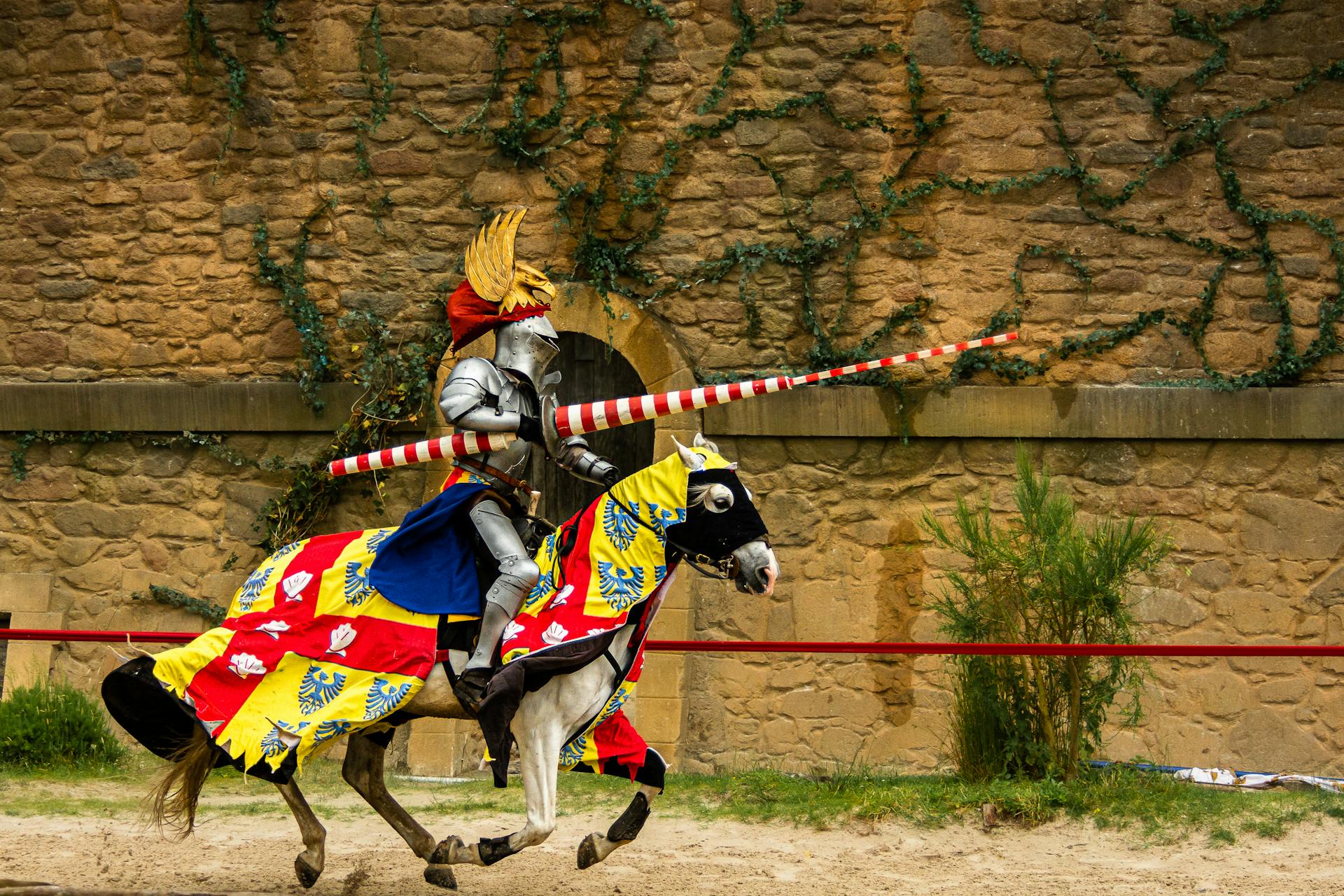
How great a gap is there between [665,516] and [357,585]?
1094 millimetres

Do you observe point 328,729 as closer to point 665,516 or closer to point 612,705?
point 612,705

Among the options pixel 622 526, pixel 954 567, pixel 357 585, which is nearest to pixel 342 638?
pixel 357 585

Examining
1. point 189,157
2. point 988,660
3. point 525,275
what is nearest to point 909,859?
point 988,660

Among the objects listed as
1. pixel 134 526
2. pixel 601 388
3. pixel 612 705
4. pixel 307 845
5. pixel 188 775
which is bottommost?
pixel 307 845

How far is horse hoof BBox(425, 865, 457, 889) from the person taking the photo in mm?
5340

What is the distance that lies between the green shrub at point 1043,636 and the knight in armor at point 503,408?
2.12 meters

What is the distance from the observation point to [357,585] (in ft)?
16.8

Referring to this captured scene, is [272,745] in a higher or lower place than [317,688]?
lower

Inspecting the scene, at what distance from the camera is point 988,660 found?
6.54 metres

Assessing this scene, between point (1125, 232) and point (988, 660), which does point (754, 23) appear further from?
point (988, 660)

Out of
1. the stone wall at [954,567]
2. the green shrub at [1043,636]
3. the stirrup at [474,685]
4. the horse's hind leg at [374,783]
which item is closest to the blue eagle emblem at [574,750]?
the stirrup at [474,685]

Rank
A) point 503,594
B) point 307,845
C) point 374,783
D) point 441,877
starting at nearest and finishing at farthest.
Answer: point 503,594 < point 441,877 < point 307,845 < point 374,783

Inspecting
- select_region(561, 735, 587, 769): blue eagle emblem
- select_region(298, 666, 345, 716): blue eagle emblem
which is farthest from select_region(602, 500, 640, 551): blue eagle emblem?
select_region(298, 666, 345, 716): blue eagle emblem

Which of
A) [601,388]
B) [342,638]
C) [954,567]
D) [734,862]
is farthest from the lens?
[601,388]
